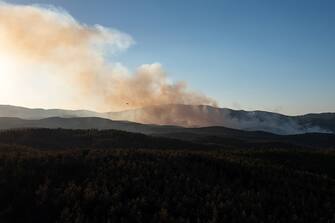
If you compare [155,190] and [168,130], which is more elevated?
[168,130]

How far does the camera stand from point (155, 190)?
57.9ft

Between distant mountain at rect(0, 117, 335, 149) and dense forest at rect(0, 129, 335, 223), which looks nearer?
dense forest at rect(0, 129, 335, 223)

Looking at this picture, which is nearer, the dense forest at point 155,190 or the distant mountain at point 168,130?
the dense forest at point 155,190

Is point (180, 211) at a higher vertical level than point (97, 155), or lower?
lower

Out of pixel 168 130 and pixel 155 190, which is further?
pixel 168 130

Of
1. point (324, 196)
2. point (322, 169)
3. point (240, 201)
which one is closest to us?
point (240, 201)

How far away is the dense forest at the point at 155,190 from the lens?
15180mm

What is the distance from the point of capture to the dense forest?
15.2 m

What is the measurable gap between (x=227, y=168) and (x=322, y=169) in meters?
12.6

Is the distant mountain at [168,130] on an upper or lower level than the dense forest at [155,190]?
upper

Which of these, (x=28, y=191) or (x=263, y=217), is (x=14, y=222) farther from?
(x=263, y=217)

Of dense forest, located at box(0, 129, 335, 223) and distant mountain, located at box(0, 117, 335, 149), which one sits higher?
distant mountain, located at box(0, 117, 335, 149)

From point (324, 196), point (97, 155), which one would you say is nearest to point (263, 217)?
point (324, 196)

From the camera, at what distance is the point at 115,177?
61.9ft
